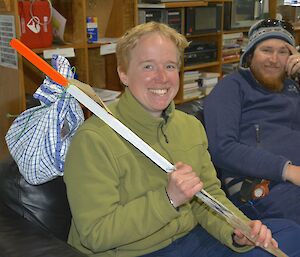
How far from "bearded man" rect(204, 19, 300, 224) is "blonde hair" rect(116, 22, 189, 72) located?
534 mm

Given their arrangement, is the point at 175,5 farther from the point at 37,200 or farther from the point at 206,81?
the point at 37,200

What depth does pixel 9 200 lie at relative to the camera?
1.56 m

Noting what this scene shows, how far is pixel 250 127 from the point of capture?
6.73ft

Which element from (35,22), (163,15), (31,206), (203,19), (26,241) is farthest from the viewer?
(203,19)

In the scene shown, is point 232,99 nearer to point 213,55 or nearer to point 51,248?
point 51,248

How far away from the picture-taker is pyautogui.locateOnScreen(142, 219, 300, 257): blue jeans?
1.49 m

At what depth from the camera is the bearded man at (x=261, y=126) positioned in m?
1.89

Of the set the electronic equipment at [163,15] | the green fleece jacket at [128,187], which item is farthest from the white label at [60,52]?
the green fleece jacket at [128,187]

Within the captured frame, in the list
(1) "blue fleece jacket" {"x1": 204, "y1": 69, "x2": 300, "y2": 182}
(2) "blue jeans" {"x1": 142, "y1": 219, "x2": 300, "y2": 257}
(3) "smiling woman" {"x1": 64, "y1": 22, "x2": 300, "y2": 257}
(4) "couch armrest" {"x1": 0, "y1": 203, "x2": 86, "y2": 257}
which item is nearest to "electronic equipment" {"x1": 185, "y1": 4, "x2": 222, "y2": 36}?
(1) "blue fleece jacket" {"x1": 204, "y1": 69, "x2": 300, "y2": 182}

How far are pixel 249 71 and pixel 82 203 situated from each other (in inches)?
45.0

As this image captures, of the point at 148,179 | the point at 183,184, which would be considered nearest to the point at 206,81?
the point at 148,179

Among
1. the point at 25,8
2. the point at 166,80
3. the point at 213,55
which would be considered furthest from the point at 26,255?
the point at 213,55

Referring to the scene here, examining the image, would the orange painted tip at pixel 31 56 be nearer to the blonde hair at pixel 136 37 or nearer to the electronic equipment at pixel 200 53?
the blonde hair at pixel 136 37

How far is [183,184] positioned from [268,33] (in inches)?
44.9
